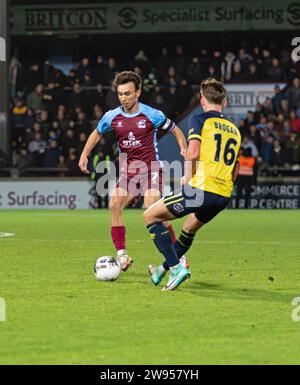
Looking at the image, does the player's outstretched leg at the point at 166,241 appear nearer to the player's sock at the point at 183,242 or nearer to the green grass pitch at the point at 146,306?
the green grass pitch at the point at 146,306

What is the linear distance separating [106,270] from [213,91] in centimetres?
231

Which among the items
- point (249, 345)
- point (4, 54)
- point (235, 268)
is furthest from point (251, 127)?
point (249, 345)

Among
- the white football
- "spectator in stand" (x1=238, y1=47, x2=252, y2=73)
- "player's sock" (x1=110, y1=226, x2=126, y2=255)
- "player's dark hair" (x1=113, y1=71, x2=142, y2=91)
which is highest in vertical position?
"spectator in stand" (x1=238, y1=47, x2=252, y2=73)

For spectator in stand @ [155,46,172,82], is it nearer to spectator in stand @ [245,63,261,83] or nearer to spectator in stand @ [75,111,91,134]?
spectator in stand @ [75,111,91,134]

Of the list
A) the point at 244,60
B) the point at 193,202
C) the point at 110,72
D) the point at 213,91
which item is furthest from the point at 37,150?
the point at 213,91

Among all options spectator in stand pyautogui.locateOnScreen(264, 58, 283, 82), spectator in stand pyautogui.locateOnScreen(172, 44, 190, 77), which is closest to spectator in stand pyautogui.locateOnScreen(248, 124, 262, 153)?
spectator in stand pyautogui.locateOnScreen(264, 58, 283, 82)

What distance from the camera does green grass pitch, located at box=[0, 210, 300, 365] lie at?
6527mm

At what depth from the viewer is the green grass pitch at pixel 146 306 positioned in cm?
653

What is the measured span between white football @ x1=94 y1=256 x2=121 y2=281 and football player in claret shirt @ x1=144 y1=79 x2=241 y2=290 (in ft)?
3.24

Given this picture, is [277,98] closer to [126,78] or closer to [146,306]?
[126,78]

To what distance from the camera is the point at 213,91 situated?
948cm

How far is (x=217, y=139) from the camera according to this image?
9484 millimetres

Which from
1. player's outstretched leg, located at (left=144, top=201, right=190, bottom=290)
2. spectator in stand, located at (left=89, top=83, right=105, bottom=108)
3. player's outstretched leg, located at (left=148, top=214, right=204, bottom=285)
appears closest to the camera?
player's outstretched leg, located at (left=144, top=201, right=190, bottom=290)

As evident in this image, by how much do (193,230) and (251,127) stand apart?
17604 millimetres
